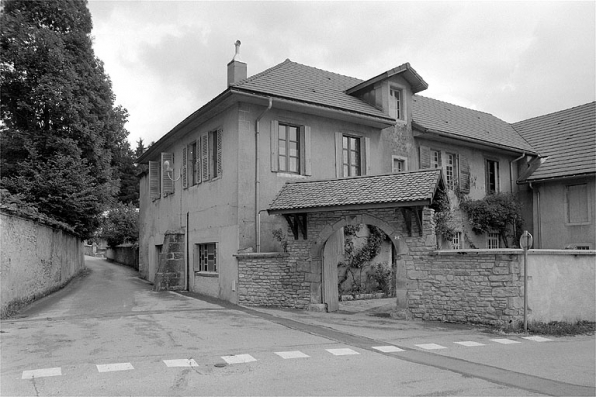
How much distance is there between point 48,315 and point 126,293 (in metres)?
5.66

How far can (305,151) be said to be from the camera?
56.2ft

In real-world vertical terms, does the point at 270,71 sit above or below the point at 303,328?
above

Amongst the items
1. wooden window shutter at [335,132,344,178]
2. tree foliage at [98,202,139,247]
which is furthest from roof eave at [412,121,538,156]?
tree foliage at [98,202,139,247]

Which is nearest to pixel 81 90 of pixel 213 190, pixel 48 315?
pixel 213 190

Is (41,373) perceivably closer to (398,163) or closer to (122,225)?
(398,163)

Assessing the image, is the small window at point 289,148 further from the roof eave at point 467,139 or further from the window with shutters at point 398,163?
the roof eave at point 467,139

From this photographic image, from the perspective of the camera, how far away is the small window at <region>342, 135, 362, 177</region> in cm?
1842

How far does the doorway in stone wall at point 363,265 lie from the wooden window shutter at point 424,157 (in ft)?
12.6

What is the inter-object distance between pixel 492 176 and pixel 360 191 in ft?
41.0

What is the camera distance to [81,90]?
917 inches

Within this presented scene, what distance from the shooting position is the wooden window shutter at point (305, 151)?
56.2 ft

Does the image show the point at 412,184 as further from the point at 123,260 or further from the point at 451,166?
the point at 123,260

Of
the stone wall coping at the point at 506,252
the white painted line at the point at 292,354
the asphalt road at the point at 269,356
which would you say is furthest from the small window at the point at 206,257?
the white painted line at the point at 292,354

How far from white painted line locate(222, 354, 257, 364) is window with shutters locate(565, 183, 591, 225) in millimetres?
18339
